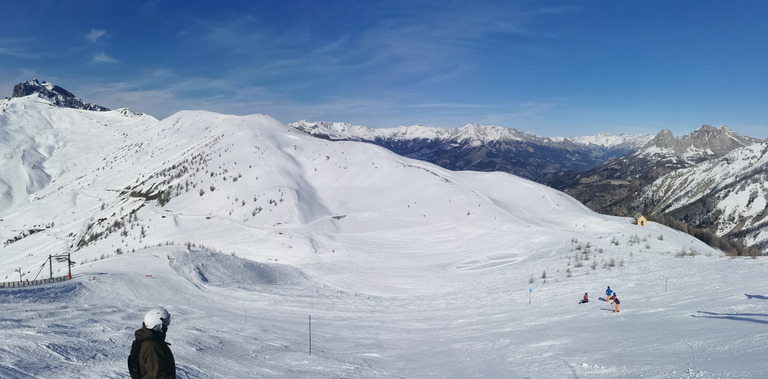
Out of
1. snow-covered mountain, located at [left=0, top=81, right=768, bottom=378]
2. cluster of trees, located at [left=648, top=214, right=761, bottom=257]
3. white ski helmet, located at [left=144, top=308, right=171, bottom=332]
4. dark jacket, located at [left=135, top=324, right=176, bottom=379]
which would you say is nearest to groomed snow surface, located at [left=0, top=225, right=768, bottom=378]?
snow-covered mountain, located at [left=0, top=81, right=768, bottom=378]

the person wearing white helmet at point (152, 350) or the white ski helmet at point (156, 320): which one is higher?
the white ski helmet at point (156, 320)

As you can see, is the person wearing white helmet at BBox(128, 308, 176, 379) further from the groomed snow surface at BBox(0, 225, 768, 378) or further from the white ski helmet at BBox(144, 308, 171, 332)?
the groomed snow surface at BBox(0, 225, 768, 378)

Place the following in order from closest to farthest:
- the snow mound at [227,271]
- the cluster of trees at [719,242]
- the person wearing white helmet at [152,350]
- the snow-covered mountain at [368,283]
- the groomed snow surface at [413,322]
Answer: the person wearing white helmet at [152,350], the groomed snow surface at [413,322], the snow-covered mountain at [368,283], the snow mound at [227,271], the cluster of trees at [719,242]

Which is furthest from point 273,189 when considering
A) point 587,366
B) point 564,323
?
point 587,366

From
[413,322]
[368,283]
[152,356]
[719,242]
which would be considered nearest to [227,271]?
[368,283]

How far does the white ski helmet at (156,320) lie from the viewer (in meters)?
4.82

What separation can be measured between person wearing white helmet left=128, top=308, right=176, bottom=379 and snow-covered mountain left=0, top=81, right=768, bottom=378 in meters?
3.27

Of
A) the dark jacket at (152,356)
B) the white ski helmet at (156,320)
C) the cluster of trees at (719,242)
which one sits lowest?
the cluster of trees at (719,242)

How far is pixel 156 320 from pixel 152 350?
0.33m

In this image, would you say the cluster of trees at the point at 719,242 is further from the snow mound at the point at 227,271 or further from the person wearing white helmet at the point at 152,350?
the person wearing white helmet at the point at 152,350

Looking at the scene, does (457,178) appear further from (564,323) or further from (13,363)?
(13,363)

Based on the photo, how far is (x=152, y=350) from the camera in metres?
4.83

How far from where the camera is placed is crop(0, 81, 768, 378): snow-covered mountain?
28.7ft

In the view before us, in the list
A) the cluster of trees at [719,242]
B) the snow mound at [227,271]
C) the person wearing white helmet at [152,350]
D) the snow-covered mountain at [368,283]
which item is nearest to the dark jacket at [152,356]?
the person wearing white helmet at [152,350]
